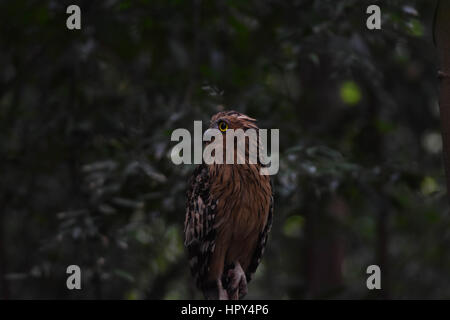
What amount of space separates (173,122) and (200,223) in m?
1.53

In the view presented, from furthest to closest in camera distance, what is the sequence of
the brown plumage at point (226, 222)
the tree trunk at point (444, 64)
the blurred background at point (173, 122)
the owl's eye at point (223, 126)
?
the blurred background at point (173, 122)
the brown plumage at point (226, 222)
the owl's eye at point (223, 126)
the tree trunk at point (444, 64)

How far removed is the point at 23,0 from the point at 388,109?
144 inches

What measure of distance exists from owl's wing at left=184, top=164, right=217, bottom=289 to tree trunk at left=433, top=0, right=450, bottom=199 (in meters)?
1.21

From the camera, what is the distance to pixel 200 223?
10.3 feet

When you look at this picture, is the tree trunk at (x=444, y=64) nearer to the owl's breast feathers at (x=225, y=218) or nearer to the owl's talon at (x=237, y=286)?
the owl's breast feathers at (x=225, y=218)

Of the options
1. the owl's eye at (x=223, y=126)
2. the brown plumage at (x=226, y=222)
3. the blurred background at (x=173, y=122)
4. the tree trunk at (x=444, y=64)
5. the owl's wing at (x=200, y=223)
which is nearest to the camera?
the tree trunk at (x=444, y=64)

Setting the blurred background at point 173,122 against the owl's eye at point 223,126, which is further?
the blurred background at point 173,122

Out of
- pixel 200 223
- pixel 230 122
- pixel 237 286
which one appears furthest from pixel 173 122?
pixel 237 286

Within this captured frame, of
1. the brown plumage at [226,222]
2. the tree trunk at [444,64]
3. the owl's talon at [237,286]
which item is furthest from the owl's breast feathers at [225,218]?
the tree trunk at [444,64]

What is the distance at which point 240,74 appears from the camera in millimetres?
5508

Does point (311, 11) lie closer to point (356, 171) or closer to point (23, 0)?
point (356, 171)

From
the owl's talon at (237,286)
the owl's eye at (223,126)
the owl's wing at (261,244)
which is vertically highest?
the owl's eye at (223,126)

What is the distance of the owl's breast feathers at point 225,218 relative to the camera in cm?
298
